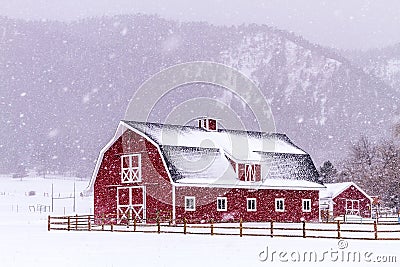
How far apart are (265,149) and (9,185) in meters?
89.9

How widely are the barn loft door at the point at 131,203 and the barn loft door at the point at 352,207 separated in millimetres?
27724

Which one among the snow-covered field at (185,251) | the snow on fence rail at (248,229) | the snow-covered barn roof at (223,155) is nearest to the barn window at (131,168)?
the snow-covered barn roof at (223,155)

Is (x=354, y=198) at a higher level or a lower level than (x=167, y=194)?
lower

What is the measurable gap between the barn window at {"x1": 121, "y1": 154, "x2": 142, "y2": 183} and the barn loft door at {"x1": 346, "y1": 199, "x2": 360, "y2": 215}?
27.9m

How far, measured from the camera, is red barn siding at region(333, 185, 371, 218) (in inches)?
2566

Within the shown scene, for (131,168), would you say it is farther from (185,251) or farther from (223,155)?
(185,251)

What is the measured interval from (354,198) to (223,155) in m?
23.4

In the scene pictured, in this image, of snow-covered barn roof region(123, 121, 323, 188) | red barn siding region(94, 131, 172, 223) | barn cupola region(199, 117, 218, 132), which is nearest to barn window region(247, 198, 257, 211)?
snow-covered barn roof region(123, 121, 323, 188)

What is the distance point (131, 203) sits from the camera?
44.8 m

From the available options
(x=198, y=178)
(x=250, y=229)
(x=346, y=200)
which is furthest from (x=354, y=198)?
(x=250, y=229)

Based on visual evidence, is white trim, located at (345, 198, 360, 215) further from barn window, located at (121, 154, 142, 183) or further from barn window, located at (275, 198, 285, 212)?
barn window, located at (121, 154, 142, 183)

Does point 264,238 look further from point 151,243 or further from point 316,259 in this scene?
point 316,259

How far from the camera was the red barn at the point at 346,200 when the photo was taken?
64.9m

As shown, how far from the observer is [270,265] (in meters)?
20.6
